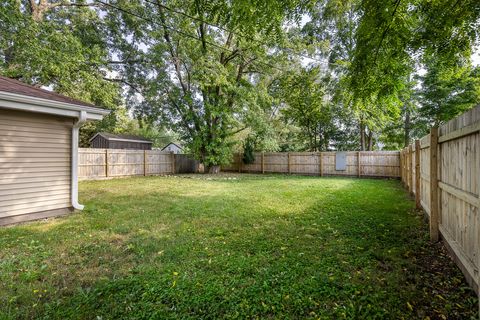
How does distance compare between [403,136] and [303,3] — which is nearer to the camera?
[303,3]

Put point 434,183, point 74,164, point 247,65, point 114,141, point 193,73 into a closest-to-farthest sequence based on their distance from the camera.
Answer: point 434,183
point 74,164
point 193,73
point 247,65
point 114,141

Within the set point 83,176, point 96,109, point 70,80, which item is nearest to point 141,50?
point 70,80

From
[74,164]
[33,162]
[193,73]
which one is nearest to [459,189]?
[74,164]

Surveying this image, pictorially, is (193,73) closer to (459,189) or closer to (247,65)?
(247,65)

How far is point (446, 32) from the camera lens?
2.28m

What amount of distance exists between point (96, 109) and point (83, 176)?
300 inches

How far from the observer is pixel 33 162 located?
4.48 metres

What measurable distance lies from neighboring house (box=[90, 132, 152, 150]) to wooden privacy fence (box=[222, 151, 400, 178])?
405 inches

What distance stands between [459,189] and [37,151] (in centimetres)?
641

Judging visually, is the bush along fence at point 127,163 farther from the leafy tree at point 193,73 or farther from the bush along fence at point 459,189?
the bush along fence at point 459,189

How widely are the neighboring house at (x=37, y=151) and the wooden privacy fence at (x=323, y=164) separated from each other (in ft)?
37.7

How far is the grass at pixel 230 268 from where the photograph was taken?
6.32ft

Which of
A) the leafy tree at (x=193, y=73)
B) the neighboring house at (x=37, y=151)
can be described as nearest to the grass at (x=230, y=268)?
the neighboring house at (x=37, y=151)

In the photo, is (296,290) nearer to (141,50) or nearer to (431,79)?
(141,50)
